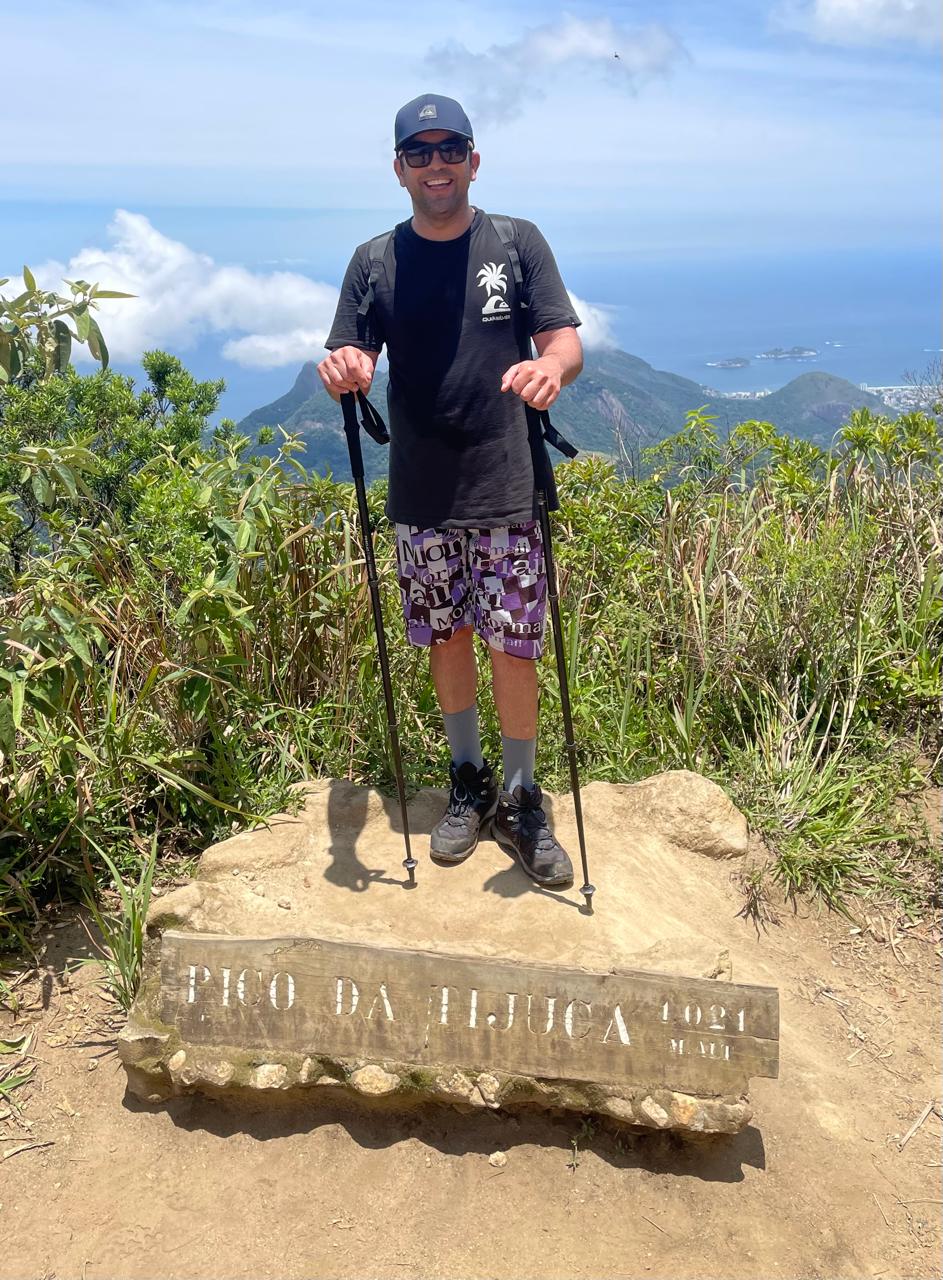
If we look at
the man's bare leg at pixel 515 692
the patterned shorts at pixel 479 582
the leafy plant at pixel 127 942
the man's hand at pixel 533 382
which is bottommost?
the leafy plant at pixel 127 942

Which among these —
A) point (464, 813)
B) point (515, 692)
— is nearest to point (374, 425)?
point (515, 692)

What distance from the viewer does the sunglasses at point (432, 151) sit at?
119 inches

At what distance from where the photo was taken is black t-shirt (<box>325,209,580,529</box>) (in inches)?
125

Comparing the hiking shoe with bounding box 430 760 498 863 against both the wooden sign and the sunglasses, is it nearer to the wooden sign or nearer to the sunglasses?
the wooden sign

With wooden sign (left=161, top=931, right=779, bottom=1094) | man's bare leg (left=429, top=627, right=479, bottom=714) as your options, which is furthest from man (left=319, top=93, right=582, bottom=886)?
wooden sign (left=161, top=931, right=779, bottom=1094)

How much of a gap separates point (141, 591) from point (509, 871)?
2078 millimetres

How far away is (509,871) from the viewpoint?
369 cm

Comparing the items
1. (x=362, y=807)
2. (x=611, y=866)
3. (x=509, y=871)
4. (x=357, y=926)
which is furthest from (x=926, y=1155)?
(x=362, y=807)

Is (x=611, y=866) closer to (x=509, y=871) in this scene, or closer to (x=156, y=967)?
(x=509, y=871)

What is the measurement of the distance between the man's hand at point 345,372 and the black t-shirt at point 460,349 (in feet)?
0.39

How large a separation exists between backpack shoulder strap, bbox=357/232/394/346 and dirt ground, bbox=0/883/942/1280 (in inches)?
105

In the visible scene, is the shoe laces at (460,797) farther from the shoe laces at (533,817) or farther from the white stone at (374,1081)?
the white stone at (374,1081)

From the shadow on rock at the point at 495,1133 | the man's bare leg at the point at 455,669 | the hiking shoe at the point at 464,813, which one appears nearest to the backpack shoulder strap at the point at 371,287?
the man's bare leg at the point at 455,669

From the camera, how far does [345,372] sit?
307cm
